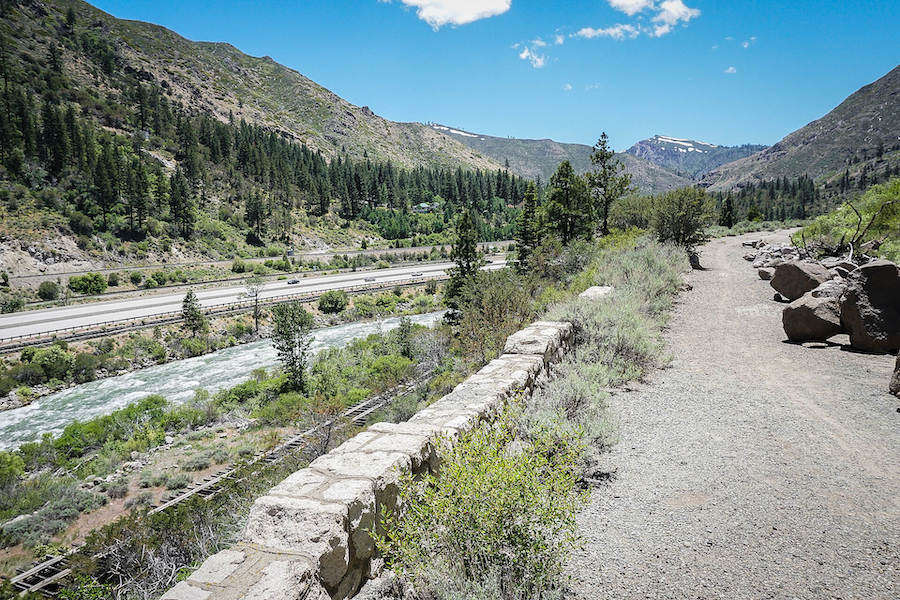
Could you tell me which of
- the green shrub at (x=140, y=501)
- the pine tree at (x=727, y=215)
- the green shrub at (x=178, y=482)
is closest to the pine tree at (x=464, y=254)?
the green shrub at (x=178, y=482)

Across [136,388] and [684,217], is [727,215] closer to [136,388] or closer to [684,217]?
[684,217]

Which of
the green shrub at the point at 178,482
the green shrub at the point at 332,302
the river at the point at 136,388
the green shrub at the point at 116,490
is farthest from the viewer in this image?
the green shrub at the point at 332,302

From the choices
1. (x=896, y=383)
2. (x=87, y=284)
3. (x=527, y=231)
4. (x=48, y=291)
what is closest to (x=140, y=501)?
(x=896, y=383)

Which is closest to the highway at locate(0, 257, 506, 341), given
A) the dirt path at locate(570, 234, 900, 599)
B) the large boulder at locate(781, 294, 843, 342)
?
the dirt path at locate(570, 234, 900, 599)

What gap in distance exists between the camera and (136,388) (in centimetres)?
2827

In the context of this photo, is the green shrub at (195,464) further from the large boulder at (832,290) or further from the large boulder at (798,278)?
the large boulder at (798,278)

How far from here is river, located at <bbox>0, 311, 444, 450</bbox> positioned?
23484mm

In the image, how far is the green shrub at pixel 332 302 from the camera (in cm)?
4622

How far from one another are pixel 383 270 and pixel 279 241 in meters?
21.7

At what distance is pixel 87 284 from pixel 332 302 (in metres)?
23.6

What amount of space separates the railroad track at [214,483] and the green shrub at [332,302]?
24354mm

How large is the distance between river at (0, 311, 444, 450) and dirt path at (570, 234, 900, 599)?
2851 cm

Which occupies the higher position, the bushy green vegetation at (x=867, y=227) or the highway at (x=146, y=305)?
the bushy green vegetation at (x=867, y=227)

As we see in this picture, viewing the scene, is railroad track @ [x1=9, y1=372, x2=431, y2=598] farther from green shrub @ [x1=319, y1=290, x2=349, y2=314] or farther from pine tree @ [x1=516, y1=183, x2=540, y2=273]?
green shrub @ [x1=319, y1=290, x2=349, y2=314]
